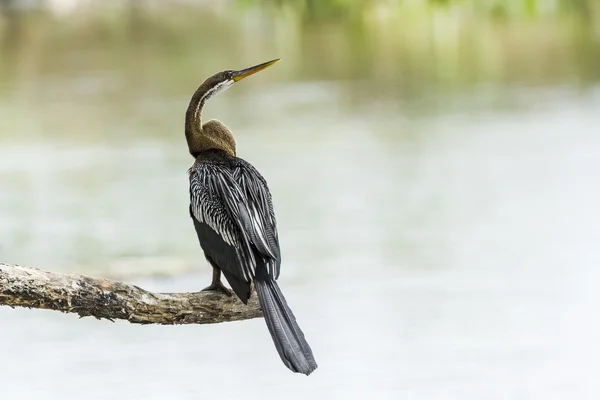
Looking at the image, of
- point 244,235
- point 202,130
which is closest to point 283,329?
point 244,235

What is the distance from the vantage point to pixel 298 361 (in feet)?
10.5

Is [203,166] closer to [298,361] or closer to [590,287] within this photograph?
[298,361]

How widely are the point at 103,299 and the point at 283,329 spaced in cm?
52

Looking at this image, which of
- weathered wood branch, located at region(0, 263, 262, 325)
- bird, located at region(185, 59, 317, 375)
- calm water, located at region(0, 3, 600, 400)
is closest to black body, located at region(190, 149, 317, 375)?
bird, located at region(185, 59, 317, 375)

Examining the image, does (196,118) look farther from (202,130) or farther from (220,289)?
(220,289)

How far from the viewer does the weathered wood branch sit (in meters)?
3.28

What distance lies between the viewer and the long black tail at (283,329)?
126 inches

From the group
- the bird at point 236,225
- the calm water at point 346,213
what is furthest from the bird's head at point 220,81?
the calm water at point 346,213

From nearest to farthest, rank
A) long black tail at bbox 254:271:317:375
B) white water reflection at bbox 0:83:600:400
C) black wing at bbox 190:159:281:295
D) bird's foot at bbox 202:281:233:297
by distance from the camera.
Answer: long black tail at bbox 254:271:317:375 → black wing at bbox 190:159:281:295 → bird's foot at bbox 202:281:233:297 → white water reflection at bbox 0:83:600:400

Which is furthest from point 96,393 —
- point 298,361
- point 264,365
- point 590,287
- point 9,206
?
point 9,206

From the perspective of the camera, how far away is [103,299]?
336cm

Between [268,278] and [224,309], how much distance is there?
0.20 m

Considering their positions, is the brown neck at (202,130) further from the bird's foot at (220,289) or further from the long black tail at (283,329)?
the long black tail at (283,329)

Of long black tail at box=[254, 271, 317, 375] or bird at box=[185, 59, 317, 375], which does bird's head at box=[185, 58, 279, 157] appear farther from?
long black tail at box=[254, 271, 317, 375]
